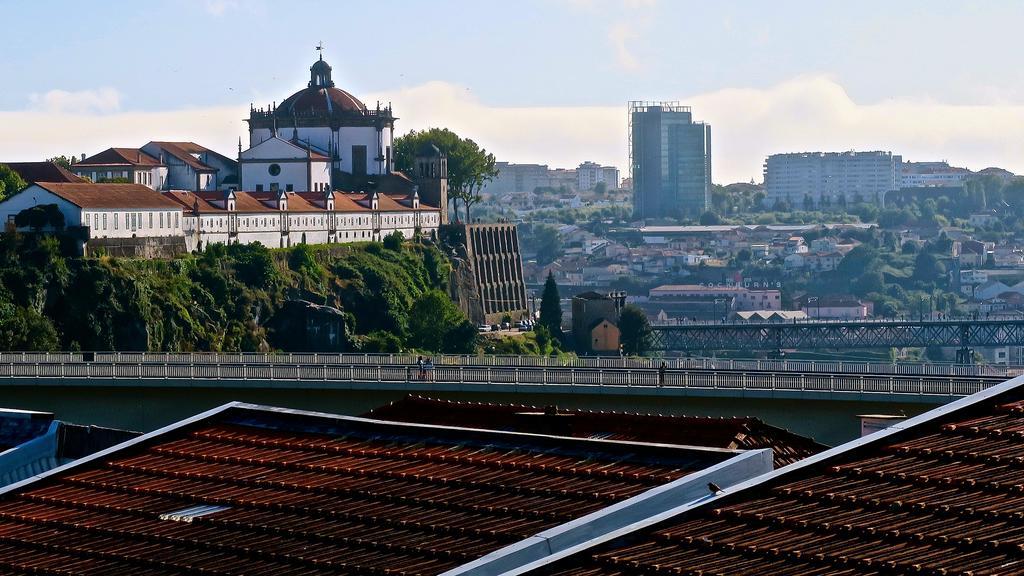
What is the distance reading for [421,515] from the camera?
28906 mm

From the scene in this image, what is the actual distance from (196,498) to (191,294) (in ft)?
334

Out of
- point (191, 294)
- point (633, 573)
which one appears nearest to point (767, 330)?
point (191, 294)

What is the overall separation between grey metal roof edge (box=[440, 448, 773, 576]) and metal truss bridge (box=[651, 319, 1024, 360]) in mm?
151569

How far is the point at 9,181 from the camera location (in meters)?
148

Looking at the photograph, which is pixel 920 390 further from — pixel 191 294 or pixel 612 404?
pixel 191 294

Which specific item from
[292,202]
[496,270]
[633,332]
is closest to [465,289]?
[496,270]

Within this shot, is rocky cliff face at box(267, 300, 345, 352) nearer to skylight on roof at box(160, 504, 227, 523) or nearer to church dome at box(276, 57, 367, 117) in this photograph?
church dome at box(276, 57, 367, 117)

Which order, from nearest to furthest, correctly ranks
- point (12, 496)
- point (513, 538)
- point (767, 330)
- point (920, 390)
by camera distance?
1. point (513, 538)
2. point (12, 496)
3. point (920, 390)
4. point (767, 330)

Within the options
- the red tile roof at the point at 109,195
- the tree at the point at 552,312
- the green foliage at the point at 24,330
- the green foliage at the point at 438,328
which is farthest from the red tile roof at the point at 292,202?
the green foliage at the point at 24,330

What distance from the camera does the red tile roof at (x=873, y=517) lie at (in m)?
23.5

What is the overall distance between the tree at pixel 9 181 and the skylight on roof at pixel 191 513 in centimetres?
11503

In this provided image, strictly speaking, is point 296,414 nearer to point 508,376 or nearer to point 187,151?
point 508,376

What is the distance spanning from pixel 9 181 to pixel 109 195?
1864 centimetres

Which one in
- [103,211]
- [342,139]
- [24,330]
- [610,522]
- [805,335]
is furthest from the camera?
[805,335]
